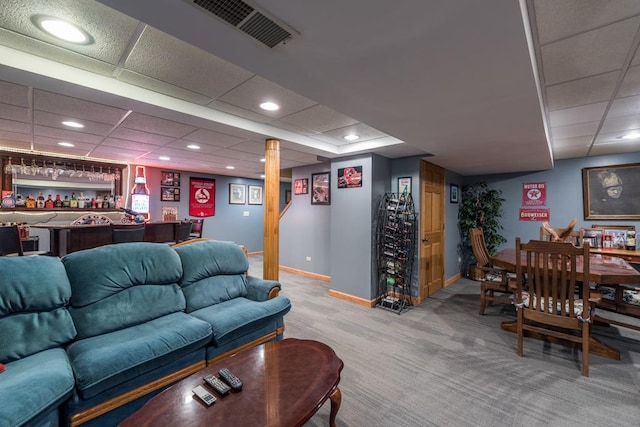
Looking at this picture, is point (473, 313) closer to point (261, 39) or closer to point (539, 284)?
point (539, 284)

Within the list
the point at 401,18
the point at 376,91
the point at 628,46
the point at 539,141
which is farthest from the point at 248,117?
the point at 539,141

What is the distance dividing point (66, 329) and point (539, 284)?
3.91m

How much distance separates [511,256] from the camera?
3.55m

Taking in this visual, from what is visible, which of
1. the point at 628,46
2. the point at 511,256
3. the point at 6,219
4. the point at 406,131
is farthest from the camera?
the point at 6,219

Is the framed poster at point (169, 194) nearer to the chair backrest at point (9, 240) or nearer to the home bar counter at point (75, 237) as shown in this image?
the home bar counter at point (75, 237)

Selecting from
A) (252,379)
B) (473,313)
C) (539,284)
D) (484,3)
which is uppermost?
(484,3)

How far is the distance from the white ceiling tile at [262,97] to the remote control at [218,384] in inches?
81.5

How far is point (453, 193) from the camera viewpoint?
219 inches

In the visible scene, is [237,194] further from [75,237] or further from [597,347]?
[597,347]

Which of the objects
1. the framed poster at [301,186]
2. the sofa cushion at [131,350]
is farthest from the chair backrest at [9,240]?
the framed poster at [301,186]

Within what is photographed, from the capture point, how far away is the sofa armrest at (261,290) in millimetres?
2825

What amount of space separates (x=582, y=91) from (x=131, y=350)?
393 cm

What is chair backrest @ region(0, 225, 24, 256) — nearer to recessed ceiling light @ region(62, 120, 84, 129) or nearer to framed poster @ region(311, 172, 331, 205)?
recessed ceiling light @ region(62, 120, 84, 129)

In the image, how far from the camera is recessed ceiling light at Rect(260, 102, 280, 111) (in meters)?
2.62
